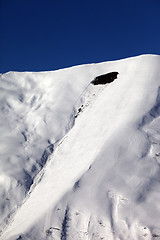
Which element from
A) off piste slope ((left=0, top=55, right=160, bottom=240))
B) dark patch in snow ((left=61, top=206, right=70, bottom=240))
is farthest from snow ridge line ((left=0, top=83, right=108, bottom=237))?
dark patch in snow ((left=61, top=206, right=70, bottom=240))

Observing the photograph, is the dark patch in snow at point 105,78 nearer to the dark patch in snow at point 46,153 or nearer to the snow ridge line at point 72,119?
the snow ridge line at point 72,119

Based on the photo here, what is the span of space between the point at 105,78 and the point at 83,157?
12.9 m

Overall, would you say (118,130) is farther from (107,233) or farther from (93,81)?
(93,81)

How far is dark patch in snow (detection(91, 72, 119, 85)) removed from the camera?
25689mm

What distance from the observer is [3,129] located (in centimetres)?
2147

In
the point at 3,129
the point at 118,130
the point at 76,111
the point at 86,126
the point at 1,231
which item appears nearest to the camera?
the point at 1,231

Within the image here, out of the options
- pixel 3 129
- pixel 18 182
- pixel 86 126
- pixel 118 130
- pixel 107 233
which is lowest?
pixel 107 233

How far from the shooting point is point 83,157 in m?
15.7

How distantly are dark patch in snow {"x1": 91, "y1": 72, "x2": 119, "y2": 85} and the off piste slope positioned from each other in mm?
810

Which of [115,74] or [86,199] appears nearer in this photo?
[86,199]

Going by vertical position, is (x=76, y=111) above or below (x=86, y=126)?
above

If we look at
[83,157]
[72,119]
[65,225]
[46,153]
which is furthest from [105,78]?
[65,225]

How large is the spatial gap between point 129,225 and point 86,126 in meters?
9.53

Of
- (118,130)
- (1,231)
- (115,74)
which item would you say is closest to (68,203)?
(1,231)
